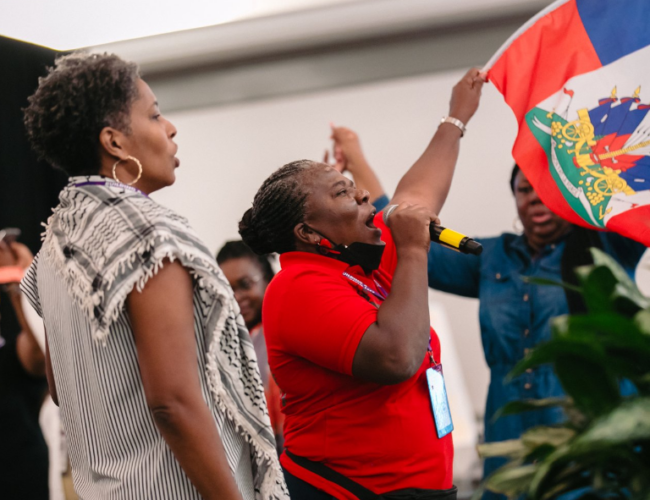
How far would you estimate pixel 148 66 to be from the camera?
3.67 meters

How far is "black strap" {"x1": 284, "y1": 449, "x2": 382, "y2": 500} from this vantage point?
4.58 feet

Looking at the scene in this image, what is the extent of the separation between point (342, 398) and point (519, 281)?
3.38ft

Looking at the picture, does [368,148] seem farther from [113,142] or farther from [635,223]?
[113,142]

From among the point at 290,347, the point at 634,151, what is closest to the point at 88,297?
the point at 290,347

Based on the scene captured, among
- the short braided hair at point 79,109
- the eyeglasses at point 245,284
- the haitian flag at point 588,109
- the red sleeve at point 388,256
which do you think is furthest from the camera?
the eyeglasses at point 245,284

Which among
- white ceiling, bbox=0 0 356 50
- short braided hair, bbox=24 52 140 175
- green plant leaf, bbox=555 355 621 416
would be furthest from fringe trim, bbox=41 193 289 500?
white ceiling, bbox=0 0 356 50

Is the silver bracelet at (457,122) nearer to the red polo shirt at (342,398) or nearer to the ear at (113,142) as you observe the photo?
the red polo shirt at (342,398)

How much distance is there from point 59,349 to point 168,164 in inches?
15.3

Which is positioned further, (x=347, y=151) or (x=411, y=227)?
(x=347, y=151)

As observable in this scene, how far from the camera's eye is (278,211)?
158cm

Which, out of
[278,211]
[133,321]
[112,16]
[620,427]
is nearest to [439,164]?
[278,211]

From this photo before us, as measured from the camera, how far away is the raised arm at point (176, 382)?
3.79 ft

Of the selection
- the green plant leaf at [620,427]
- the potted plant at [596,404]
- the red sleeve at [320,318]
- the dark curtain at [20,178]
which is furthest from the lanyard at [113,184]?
the dark curtain at [20,178]

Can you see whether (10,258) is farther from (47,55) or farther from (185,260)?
(185,260)
